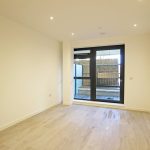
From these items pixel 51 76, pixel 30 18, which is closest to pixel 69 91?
pixel 51 76

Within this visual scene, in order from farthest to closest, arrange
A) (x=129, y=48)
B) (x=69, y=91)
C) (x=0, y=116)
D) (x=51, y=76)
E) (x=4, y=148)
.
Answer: (x=69, y=91)
(x=51, y=76)
(x=129, y=48)
(x=0, y=116)
(x=4, y=148)

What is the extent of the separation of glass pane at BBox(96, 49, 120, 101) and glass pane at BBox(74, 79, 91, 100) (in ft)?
1.37

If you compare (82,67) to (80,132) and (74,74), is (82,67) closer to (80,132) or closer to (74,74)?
(74,74)

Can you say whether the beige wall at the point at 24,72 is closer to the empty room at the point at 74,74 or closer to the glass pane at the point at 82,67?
the empty room at the point at 74,74

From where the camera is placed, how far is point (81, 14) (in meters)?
2.96

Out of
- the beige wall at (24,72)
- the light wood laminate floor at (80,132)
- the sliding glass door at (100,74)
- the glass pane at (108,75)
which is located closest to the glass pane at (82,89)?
the sliding glass door at (100,74)

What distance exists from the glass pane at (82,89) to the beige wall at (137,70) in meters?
1.55

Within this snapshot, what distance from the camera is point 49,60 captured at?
4.79 meters

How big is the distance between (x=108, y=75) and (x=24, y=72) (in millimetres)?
3095

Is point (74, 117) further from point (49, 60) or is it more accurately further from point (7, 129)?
point (49, 60)

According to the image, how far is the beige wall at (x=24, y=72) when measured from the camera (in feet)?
10.4

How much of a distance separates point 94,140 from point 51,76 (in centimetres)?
290

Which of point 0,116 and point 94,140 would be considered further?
point 0,116

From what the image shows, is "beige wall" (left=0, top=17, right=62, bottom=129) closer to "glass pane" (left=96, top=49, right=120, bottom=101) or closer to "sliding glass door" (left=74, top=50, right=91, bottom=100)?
"sliding glass door" (left=74, top=50, right=91, bottom=100)
